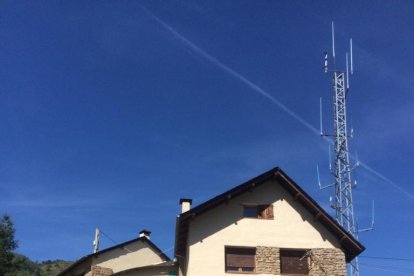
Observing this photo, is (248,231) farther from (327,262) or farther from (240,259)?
(327,262)

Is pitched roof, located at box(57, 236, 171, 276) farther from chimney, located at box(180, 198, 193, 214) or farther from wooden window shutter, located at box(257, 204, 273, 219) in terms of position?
wooden window shutter, located at box(257, 204, 273, 219)

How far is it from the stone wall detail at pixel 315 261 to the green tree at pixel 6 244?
1593 inches

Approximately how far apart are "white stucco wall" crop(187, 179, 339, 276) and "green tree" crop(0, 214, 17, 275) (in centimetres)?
3849

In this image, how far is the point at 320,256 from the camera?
919 inches

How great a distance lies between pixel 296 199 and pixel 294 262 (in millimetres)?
3360

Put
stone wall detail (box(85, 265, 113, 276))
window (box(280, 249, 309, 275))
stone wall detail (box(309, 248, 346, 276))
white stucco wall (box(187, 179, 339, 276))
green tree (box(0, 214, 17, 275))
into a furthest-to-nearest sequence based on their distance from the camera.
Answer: green tree (box(0, 214, 17, 275)) < stone wall detail (box(85, 265, 113, 276)) < window (box(280, 249, 309, 275)) < stone wall detail (box(309, 248, 346, 276)) < white stucco wall (box(187, 179, 339, 276))

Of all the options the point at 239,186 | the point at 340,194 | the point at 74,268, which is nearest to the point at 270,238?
the point at 239,186

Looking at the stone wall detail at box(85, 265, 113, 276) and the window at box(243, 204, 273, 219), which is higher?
the window at box(243, 204, 273, 219)

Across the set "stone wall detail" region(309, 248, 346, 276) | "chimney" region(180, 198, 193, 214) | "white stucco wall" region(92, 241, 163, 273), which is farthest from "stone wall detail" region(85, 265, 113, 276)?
"stone wall detail" region(309, 248, 346, 276)

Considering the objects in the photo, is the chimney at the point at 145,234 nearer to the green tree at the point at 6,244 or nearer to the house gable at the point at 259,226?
the house gable at the point at 259,226

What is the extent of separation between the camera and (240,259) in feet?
75.6

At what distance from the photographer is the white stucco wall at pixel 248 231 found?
22.7 m

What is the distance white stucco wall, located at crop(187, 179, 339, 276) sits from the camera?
22.7 metres

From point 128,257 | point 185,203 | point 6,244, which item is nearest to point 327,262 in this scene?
point 185,203
